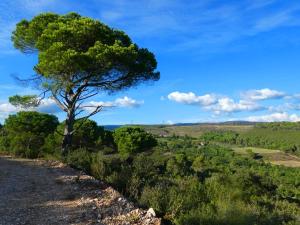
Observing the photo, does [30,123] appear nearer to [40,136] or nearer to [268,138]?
[40,136]

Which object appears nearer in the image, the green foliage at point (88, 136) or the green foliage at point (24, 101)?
the green foliage at point (24, 101)

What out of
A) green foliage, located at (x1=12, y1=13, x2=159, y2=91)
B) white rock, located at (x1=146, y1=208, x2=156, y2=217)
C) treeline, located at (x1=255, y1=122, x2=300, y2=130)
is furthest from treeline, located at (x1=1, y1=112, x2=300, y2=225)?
treeline, located at (x1=255, y1=122, x2=300, y2=130)

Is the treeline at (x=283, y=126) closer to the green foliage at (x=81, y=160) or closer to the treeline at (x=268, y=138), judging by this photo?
the treeline at (x=268, y=138)

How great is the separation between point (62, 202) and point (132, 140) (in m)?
24.3

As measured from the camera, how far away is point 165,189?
9.86 meters

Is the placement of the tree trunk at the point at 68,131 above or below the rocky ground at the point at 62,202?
above

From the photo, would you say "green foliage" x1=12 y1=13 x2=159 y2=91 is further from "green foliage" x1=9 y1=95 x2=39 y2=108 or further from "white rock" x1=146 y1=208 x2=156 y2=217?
"white rock" x1=146 y1=208 x2=156 y2=217

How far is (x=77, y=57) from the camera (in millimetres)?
18625

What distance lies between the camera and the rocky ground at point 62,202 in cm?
810

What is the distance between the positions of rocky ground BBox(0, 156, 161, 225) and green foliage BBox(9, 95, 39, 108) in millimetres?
8508

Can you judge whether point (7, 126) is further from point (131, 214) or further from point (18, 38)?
point (131, 214)

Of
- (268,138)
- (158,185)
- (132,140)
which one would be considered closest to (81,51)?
(158,185)

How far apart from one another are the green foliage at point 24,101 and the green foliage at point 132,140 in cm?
1059

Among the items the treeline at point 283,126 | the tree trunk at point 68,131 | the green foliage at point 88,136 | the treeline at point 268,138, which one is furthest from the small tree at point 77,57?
the treeline at point 283,126
